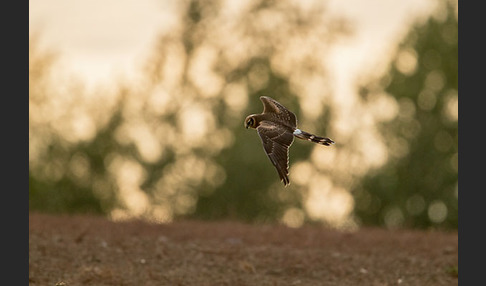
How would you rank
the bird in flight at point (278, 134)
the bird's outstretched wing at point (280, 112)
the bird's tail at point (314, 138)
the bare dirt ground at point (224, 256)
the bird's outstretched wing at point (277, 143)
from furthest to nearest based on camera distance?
the bare dirt ground at point (224, 256), the bird's outstretched wing at point (280, 112), the bird's tail at point (314, 138), the bird in flight at point (278, 134), the bird's outstretched wing at point (277, 143)

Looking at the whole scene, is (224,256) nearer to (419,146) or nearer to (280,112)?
(280,112)

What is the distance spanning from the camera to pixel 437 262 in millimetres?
15555

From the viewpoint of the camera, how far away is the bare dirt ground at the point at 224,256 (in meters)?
13.6

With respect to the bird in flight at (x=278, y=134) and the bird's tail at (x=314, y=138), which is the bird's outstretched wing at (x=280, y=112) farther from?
the bird's tail at (x=314, y=138)

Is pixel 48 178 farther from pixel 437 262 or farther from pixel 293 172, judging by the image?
pixel 437 262

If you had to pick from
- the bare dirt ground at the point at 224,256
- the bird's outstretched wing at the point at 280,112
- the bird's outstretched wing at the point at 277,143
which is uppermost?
the bird's outstretched wing at the point at 280,112

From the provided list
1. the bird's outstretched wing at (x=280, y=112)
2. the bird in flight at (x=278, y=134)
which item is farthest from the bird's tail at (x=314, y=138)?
the bird's outstretched wing at (x=280, y=112)

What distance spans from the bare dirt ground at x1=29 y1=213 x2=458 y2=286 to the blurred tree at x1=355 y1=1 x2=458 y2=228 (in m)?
9.57

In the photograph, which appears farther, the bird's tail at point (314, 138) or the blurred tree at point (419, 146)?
the blurred tree at point (419, 146)

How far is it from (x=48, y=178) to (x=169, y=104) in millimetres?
5319

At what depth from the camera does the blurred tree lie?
27750 mm

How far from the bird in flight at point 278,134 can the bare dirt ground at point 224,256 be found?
3.47 metres

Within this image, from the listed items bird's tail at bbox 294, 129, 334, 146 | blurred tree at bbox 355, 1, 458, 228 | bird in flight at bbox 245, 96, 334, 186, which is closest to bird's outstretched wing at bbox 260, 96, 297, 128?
bird in flight at bbox 245, 96, 334, 186

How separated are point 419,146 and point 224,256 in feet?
47.6
